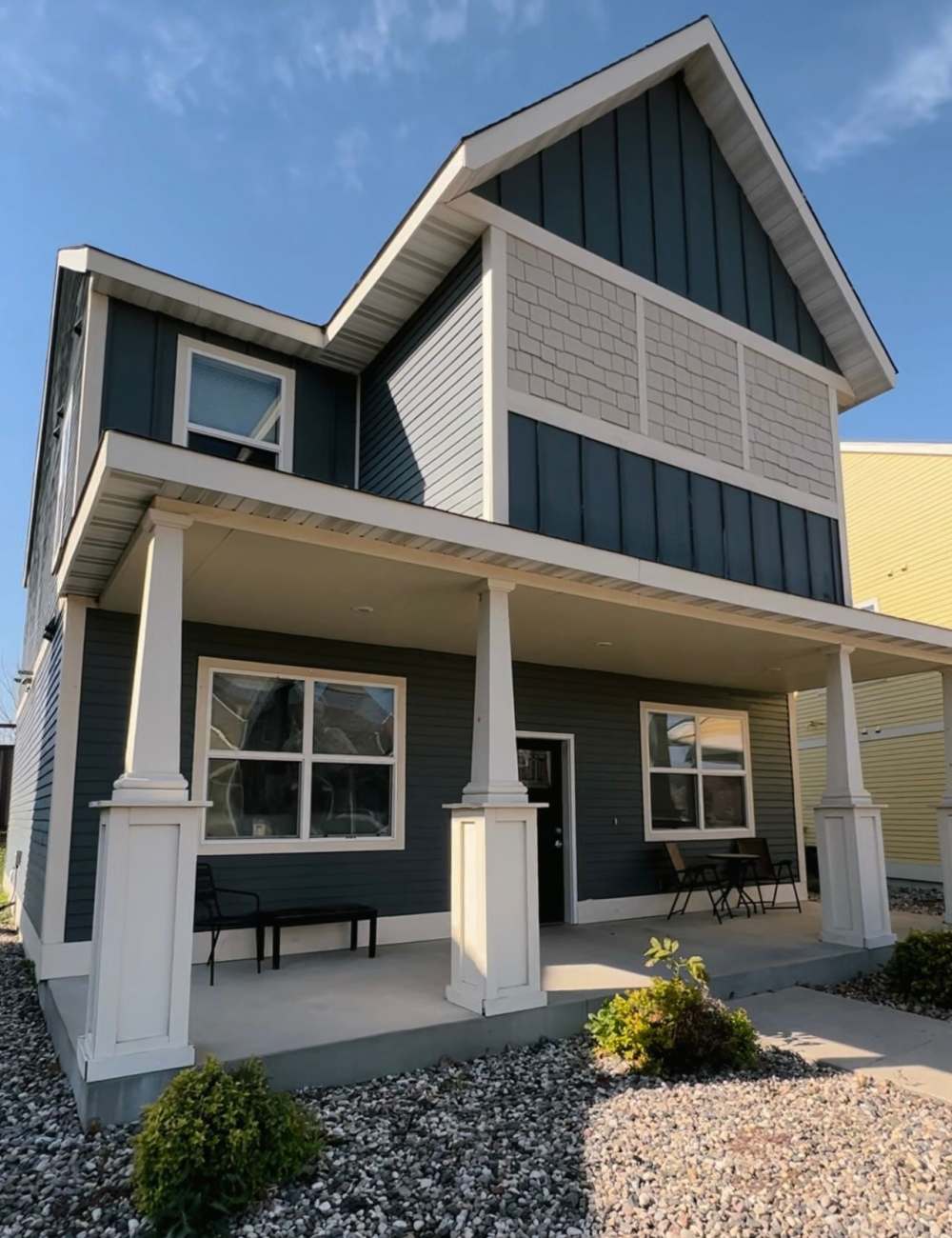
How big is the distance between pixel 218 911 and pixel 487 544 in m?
3.32

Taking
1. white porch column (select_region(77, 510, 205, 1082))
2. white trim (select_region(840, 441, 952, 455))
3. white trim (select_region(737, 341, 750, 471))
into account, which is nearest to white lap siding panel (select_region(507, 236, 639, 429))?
white trim (select_region(737, 341, 750, 471))

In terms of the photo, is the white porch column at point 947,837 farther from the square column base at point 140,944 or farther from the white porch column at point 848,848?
the square column base at point 140,944

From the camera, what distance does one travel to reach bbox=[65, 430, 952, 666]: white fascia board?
423 cm

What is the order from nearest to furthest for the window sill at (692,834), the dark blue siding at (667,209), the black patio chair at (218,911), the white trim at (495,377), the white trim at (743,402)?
the black patio chair at (218,911)
the white trim at (495,377)
the dark blue siding at (667,209)
the white trim at (743,402)
the window sill at (692,834)

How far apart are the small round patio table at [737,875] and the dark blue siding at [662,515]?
9.62 ft

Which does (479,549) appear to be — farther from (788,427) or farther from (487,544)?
(788,427)

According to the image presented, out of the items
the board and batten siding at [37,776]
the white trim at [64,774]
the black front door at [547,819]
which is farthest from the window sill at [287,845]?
the black front door at [547,819]

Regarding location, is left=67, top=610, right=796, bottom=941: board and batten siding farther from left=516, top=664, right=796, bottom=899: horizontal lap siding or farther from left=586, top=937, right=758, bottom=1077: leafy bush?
left=586, top=937, right=758, bottom=1077: leafy bush

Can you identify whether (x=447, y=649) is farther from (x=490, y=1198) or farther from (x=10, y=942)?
(x=10, y=942)

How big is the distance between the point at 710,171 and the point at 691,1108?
28.1 ft

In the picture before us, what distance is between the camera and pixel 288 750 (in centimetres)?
719

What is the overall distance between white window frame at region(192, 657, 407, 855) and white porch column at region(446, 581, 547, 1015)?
2126 millimetres

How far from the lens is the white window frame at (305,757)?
22.2 feet

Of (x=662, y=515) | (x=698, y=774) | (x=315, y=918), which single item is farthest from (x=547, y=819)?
(x=662, y=515)
